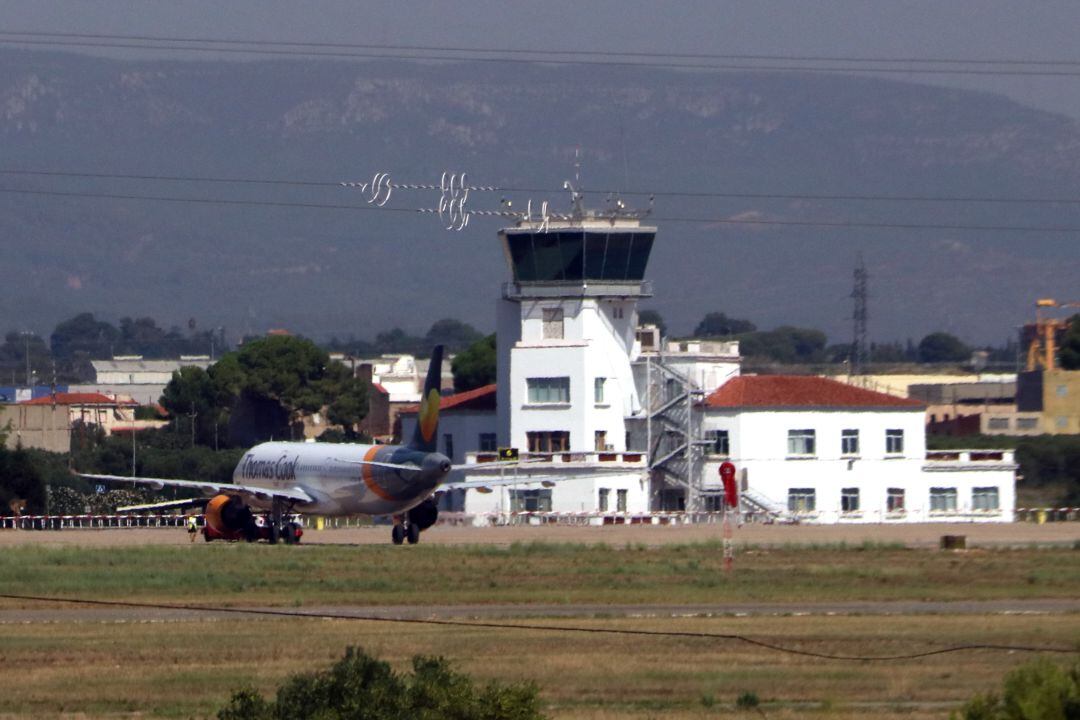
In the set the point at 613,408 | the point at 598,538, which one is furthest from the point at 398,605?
the point at 613,408

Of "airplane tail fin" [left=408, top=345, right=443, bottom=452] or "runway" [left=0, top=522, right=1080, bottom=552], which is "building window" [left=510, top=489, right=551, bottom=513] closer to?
"runway" [left=0, top=522, right=1080, bottom=552]

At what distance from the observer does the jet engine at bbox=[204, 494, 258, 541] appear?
63031mm

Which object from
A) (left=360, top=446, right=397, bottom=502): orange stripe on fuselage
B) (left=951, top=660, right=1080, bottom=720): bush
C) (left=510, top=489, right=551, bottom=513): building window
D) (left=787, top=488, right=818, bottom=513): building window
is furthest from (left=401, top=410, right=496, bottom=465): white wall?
(left=951, top=660, right=1080, bottom=720): bush

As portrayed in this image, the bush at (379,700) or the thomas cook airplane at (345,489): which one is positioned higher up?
the thomas cook airplane at (345,489)

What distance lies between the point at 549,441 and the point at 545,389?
236 centimetres

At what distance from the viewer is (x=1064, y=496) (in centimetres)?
10388

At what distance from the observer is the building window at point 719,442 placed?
87062mm

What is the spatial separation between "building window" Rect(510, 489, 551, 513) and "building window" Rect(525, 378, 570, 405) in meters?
4.19

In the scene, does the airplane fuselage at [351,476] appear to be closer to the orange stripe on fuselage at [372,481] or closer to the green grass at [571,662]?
the orange stripe on fuselage at [372,481]

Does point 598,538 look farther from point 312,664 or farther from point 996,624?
point 312,664

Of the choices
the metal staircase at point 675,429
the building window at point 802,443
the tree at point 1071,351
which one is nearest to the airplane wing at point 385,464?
the metal staircase at point 675,429

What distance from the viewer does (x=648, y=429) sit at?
89.5m

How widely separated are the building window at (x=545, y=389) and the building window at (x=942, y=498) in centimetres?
1703

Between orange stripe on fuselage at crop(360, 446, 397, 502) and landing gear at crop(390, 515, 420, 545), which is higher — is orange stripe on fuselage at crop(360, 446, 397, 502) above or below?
above
